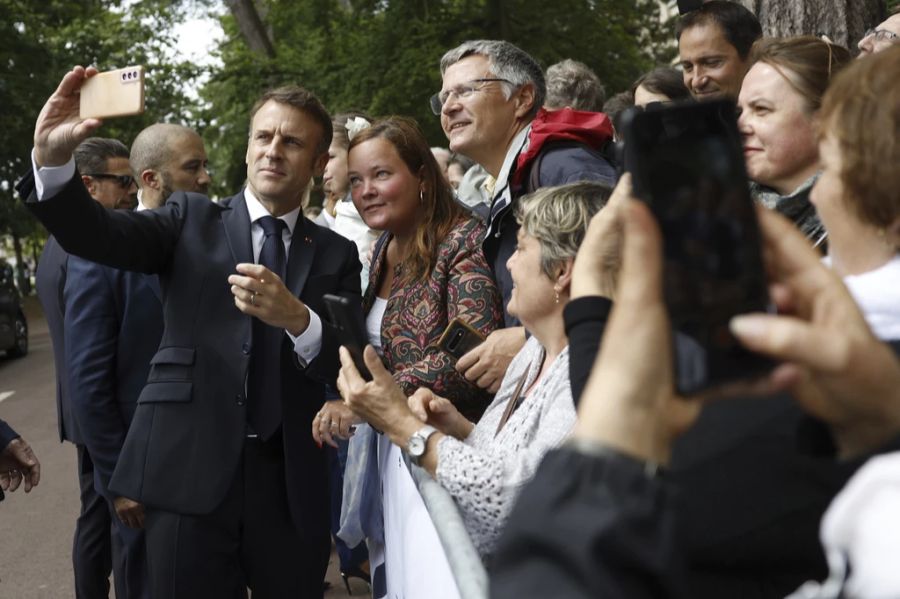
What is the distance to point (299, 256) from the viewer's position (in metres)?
3.86

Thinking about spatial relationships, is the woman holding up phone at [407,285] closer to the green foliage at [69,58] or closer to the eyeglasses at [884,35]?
the eyeglasses at [884,35]

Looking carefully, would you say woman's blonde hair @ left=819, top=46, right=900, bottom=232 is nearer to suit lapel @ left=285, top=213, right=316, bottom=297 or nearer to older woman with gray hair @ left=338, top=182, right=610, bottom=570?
older woman with gray hair @ left=338, top=182, right=610, bottom=570

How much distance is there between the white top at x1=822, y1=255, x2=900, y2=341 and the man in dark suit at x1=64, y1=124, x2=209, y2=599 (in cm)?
344

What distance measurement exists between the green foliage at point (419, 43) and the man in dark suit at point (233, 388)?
9858mm

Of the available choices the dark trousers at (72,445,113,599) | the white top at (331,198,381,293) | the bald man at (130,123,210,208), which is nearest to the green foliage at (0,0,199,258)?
the white top at (331,198,381,293)

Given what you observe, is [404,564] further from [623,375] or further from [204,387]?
[623,375]

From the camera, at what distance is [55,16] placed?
27859 millimetres

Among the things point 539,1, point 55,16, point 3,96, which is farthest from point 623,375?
point 55,16

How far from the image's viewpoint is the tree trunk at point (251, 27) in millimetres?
17953

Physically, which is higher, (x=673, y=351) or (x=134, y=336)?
(x=673, y=351)

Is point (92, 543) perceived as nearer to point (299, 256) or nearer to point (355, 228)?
point (299, 256)

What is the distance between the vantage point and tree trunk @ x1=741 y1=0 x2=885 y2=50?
5324 millimetres

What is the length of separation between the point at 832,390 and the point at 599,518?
29 centimetres

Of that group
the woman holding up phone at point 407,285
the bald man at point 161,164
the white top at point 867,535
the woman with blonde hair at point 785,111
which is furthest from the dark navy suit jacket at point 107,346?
the white top at point 867,535
